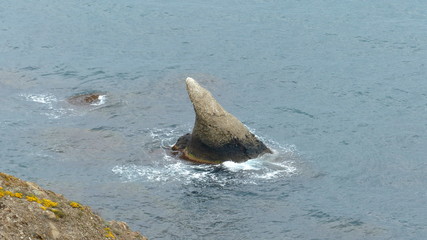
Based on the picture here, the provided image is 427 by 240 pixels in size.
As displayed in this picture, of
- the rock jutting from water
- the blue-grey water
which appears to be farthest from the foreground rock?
the rock jutting from water

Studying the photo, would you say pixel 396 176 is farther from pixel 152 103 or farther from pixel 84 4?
pixel 84 4

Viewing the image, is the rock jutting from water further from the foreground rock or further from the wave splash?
the foreground rock

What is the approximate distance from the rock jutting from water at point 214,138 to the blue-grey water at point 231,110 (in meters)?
1.26

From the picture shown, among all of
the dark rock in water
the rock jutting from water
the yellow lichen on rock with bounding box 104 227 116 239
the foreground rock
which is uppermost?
the foreground rock

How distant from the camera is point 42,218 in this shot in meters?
32.5

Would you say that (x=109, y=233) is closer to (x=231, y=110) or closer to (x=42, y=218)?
(x=42, y=218)

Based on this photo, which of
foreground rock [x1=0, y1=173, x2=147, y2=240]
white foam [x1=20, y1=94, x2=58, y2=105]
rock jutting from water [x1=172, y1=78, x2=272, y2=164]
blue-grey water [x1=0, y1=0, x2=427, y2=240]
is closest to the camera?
foreground rock [x1=0, y1=173, x2=147, y2=240]

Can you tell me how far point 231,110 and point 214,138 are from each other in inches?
448

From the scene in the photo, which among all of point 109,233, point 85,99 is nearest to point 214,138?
point 85,99

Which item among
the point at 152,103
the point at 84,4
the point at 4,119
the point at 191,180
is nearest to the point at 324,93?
the point at 152,103

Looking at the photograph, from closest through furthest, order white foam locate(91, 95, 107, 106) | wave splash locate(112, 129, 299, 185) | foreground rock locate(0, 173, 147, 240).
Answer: foreground rock locate(0, 173, 147, 240) < wave splash locate(112, 129, 299, 185) < white foam locate(91, 95, 107, 106)

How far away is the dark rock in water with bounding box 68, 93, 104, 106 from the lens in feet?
243

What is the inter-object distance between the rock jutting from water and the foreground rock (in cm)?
2491

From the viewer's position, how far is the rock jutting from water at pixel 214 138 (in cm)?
6172
